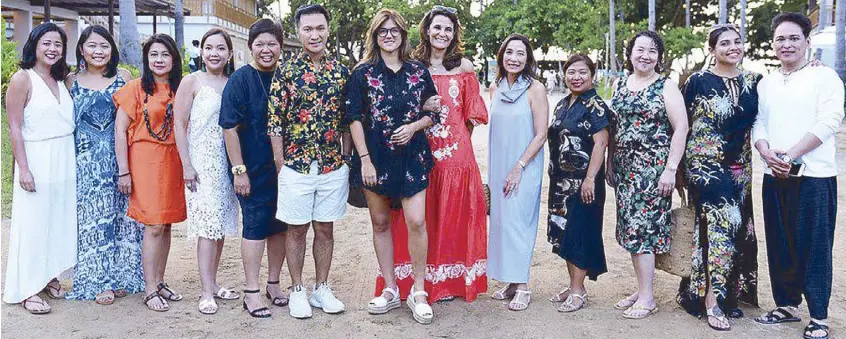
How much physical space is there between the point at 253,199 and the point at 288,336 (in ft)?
2.70

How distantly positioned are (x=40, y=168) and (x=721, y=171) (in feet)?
13.1

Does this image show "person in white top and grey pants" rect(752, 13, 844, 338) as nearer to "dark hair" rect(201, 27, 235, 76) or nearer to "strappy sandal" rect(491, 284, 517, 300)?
"strappy sandal" rect(491, 284, 517, 300)

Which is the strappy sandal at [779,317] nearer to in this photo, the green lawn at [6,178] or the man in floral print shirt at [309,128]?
the man in floral print shirt at [309,128]

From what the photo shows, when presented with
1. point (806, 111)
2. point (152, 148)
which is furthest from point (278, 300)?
point (806, 111)

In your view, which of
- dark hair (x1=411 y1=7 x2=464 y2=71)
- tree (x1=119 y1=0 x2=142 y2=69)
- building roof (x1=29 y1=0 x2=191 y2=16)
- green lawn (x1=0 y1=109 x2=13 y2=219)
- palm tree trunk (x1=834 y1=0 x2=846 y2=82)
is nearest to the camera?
dark hair (x1=411 y1=7 x2=464 y2=71)

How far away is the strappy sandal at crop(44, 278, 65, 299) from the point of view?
5051mm

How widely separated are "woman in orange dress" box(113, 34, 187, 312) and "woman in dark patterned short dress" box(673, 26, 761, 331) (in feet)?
10.1

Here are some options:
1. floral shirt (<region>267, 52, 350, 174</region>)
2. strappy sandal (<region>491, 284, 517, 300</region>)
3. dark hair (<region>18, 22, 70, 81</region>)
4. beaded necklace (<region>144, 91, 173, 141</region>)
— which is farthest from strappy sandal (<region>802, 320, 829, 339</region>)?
dark hair (<region>18, 22, 70, 81</region>)

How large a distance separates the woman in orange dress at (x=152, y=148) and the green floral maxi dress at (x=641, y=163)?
268 centimetres

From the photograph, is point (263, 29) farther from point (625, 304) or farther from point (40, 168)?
point (625, 304)

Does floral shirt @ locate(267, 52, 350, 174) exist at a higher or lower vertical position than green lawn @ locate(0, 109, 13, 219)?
higher

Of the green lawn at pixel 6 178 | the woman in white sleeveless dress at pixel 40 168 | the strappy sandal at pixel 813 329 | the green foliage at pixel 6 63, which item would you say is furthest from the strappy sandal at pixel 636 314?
the green foliage at pixel 6 63

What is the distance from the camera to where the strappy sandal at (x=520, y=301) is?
16.2 ft

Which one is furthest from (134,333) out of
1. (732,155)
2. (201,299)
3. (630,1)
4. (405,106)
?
(630,1)
